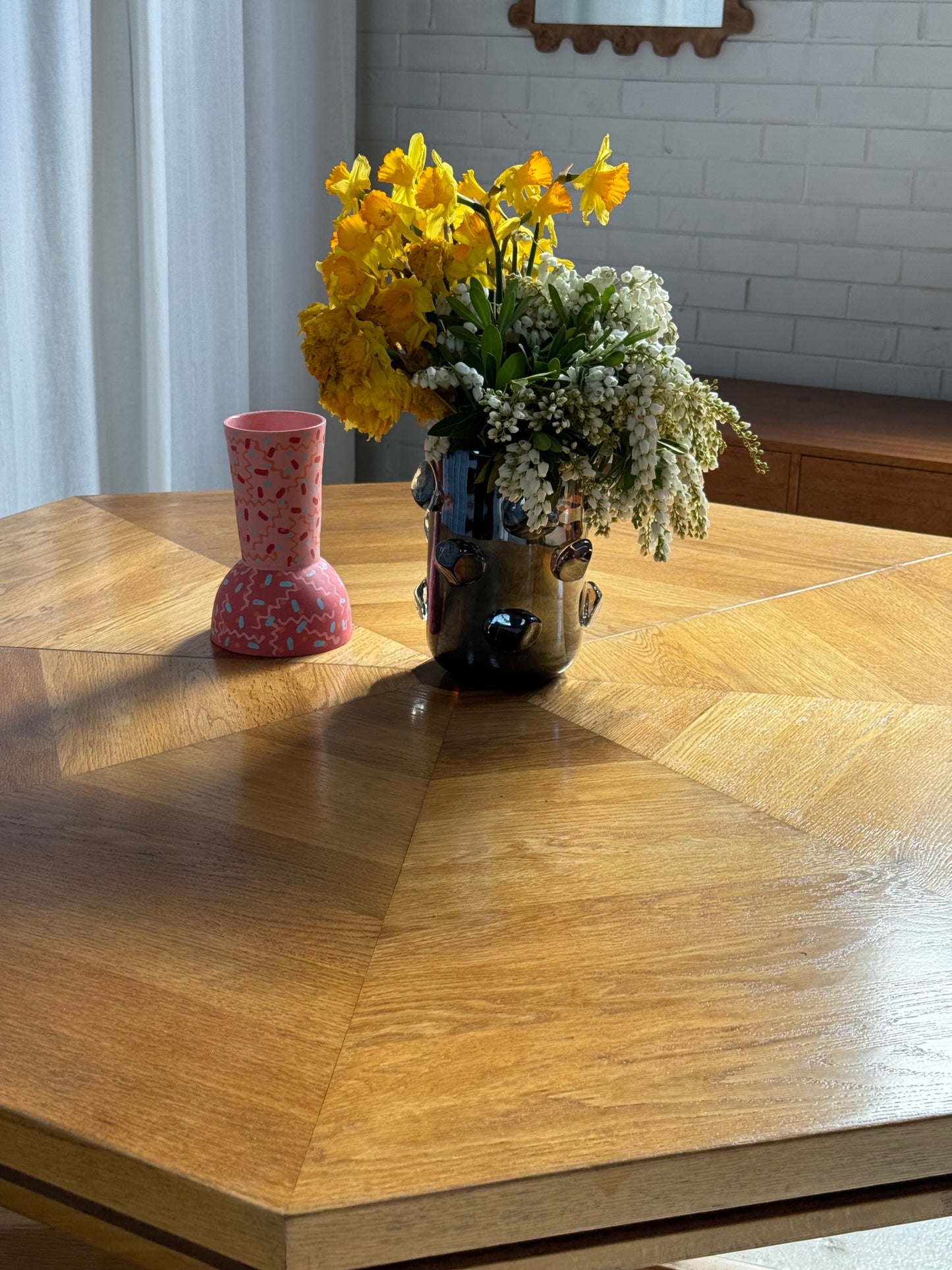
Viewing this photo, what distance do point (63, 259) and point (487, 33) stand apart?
1.34 m

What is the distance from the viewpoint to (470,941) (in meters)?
0.80

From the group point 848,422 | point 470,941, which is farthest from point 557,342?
point 848,422

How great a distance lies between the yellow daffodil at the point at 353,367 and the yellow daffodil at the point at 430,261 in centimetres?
6

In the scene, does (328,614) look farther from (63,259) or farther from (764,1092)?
(63,259)

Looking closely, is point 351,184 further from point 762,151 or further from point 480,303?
point 762,151

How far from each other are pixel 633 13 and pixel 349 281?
2.31m

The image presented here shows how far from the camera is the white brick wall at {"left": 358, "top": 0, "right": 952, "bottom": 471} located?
2.85 metres

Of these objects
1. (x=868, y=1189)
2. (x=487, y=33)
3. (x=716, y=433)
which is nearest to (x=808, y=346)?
(x=487, y=33)

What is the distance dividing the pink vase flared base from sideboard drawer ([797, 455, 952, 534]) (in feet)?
4.67

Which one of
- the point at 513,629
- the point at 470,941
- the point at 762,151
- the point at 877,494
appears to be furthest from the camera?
the point at 762,151

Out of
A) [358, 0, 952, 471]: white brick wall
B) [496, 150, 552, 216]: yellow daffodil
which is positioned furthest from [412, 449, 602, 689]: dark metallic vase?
[358, 0, 952, 471]: white brick wall

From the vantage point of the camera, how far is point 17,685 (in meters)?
1.17

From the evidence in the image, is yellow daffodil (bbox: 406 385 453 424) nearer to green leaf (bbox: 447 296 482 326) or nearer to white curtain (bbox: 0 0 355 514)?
green leaf (bbox: 447 296 482 326)

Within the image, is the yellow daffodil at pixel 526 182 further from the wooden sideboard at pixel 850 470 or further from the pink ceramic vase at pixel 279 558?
the wooden sideboard at pixel 850 470
